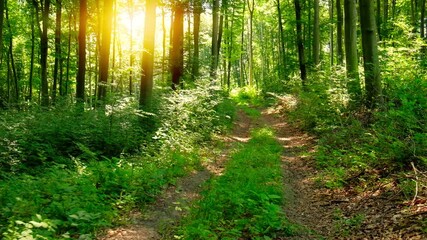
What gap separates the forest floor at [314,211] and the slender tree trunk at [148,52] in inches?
162

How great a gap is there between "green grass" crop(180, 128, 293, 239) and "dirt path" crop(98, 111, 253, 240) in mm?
332

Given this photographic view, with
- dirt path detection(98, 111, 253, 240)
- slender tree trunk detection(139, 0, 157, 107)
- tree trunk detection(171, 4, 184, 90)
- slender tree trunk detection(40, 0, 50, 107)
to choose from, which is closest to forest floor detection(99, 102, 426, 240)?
dirt path detection(98, 111, 253, 240)

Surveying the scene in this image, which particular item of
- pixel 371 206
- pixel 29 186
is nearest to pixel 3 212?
pixel 29 186

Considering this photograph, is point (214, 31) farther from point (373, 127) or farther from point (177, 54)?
point (373, 127)

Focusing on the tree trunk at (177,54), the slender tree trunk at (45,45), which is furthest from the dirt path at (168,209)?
the slender tree trunk at (45,45)

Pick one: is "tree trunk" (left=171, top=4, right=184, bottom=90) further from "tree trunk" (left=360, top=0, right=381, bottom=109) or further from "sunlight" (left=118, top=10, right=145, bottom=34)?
"sunlight" (left=118, top=10, right=145, bottom=34)

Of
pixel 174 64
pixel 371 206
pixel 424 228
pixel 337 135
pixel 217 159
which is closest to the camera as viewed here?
pixel 424 228

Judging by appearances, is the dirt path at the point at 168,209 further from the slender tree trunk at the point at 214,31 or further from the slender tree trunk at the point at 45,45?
Result: the slender tree trunk at the point at 45,45

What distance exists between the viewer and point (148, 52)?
11508 mm

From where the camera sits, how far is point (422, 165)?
5984mm

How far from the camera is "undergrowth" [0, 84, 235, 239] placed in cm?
514

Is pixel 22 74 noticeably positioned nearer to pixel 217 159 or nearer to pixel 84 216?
pixel 217 159

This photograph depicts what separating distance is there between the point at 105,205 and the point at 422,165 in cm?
558

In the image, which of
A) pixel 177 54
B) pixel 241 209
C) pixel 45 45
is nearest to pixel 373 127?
pixel 241 209
